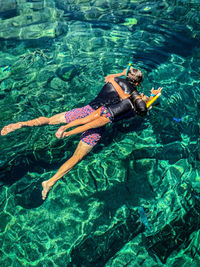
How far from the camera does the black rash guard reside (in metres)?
4.37

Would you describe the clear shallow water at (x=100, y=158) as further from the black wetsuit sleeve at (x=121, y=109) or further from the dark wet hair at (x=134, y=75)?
the dark wet hair at (x=134, y=75)

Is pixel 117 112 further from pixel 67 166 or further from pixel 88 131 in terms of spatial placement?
pixel 67 166

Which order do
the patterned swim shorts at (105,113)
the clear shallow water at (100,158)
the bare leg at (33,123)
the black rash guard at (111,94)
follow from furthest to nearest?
the black rash guard at (111,94) → the bare leg at (33,123) → the patterned swim shorts at (105,113) → the clear shallow water at (100,158)

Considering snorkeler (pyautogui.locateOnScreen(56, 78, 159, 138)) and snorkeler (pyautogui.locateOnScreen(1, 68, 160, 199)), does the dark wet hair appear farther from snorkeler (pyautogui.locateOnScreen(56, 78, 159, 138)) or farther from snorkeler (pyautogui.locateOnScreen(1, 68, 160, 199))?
snorkeler (pyautogui.locateOnScreen(56, 78, 159, 138))

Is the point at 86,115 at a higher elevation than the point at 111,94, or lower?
lower

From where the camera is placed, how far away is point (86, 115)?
459cm

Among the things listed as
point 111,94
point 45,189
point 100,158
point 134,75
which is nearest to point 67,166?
point 45,189

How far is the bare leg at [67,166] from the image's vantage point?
3.97 metres

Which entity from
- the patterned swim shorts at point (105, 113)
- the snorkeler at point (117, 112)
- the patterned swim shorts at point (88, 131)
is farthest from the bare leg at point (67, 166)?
the patterned swim shorts at point (105, 113)

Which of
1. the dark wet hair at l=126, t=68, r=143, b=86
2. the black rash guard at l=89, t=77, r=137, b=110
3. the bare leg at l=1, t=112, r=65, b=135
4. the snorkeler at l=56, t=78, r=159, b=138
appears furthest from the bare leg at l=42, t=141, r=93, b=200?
the dark wet hair at l=126, t=68, r=143, b=86

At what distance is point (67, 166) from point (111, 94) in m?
1.66

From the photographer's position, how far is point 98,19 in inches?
331

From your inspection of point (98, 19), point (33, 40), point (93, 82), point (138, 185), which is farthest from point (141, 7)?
point (138, 185)

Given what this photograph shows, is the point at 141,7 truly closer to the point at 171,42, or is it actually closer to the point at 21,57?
the point at 171,42
